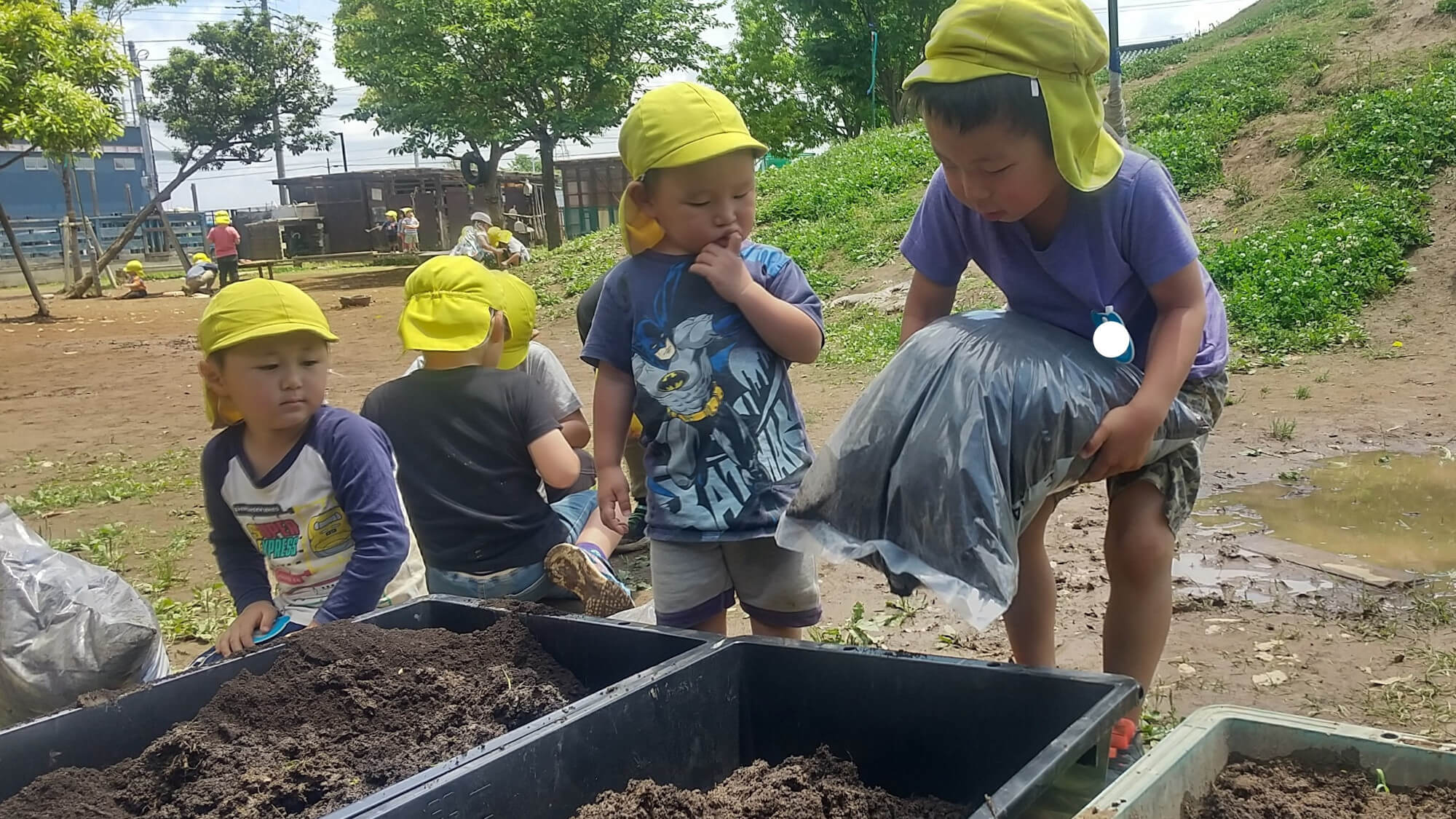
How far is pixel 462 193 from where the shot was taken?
123ft

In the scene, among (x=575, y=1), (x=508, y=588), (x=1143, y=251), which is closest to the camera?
(x=1143, y=251)

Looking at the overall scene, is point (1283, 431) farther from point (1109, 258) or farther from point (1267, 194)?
point (1267, 194)

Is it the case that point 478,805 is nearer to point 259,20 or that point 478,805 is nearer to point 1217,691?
point 1217,691

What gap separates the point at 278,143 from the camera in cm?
3838

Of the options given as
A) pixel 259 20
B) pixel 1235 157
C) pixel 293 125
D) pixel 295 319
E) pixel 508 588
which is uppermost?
pixel 259 20

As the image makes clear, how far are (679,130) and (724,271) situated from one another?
321 millimetres

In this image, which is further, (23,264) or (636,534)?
(23,264)

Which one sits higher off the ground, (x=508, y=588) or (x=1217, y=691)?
(x=508, y=588)

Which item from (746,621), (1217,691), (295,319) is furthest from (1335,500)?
(295,319)

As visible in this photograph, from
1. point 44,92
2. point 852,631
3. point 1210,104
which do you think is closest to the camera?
point 852,631

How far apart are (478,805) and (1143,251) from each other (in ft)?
4.49

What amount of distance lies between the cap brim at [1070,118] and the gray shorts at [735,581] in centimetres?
108

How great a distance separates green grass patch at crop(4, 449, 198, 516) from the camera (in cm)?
582

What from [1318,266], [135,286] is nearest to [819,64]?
[135,286]
